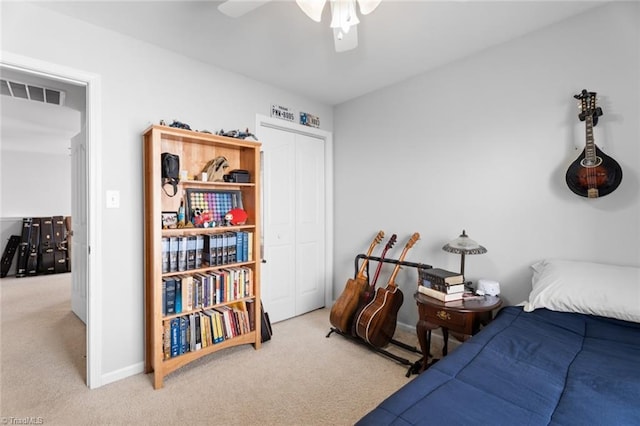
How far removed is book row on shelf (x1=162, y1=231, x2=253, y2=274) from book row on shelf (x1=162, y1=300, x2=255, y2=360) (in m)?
0.39

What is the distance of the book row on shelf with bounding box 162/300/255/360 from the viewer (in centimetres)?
221

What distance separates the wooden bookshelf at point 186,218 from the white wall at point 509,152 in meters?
1.31

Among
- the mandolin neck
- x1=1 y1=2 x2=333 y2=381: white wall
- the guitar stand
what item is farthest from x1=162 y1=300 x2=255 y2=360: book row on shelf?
the mandolin neck

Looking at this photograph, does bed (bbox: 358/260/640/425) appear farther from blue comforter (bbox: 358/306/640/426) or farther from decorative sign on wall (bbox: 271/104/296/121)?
A: decorative sign on wall (bbox: 271/104/296/121)

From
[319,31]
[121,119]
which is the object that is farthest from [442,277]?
[121,119]

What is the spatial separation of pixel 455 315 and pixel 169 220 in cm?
215

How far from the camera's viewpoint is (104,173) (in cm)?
215

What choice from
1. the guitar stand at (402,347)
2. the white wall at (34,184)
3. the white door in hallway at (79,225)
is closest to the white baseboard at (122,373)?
the white door in hallway at (79,225)

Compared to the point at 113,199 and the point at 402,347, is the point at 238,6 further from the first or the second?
the point at 402,347

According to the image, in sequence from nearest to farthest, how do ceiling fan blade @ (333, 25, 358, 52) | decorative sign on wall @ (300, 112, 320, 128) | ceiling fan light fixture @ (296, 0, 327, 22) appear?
ceiling fan light fixture @ (296, 0, 327, 22) < ceiling fan blade @ (333, 25, 358, 52) < decorative sign on wall @ (300, 112, 320, 128)

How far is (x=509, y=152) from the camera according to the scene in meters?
2.33

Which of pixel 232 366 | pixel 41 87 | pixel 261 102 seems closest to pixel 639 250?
pixel 232 366

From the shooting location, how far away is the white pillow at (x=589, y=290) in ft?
5.16

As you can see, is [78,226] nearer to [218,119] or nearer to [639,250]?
[218,119]
